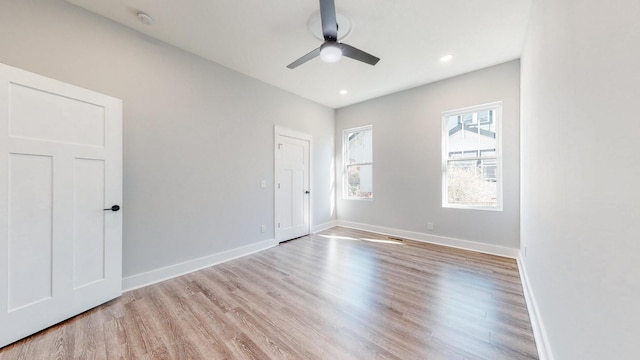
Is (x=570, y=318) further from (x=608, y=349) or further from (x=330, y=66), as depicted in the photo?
(x=330, y=66)

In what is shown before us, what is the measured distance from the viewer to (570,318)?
3.41ft

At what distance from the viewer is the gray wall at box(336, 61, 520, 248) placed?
10.6 ft

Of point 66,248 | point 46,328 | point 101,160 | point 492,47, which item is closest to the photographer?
point 46,328

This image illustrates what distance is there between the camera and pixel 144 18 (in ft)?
7.45

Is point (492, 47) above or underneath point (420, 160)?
above

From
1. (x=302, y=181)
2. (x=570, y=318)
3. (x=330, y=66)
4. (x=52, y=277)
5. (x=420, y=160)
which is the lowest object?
(x=52, y=277)

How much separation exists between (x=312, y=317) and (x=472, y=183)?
3294 mm

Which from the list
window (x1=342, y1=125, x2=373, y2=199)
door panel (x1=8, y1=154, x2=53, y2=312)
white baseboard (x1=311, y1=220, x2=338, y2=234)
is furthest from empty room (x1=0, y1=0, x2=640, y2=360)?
window (x1=342, y1=125, x2=373, y2=199)

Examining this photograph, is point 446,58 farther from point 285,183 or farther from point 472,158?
point 285,183

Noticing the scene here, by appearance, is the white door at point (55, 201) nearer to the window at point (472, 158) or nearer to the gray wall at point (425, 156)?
the gray wall at point (425, 156)

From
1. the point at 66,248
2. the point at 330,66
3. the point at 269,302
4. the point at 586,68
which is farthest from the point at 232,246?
the point at 586,68

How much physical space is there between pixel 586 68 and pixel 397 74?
9.62ft

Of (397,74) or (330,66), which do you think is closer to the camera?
(330,66)

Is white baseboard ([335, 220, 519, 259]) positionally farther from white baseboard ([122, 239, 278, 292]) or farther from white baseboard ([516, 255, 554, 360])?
white baseboard ([122, 239, 278, 292])
